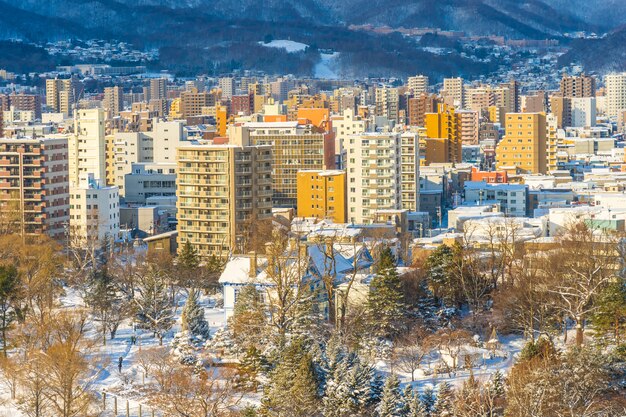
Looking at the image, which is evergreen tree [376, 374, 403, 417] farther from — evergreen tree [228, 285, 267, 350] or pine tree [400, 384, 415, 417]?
evergreen tree [228, 285, 267, 350]

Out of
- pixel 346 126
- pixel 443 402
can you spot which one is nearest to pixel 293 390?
pixel 443 402

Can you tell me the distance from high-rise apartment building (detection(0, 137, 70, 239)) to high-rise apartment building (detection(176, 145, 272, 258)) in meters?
2.95

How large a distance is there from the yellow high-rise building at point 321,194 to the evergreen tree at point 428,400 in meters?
14.7

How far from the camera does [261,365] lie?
49.6 ft

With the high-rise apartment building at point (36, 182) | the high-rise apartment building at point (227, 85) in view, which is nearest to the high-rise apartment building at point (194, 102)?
the high-rise apartment building at point (227, 85)

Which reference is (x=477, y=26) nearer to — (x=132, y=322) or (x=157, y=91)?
(x=157, y=91)

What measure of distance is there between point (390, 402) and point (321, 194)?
1547cm

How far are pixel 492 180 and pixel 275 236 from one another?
20.0 meters

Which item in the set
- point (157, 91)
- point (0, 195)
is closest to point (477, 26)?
point (157, 91)

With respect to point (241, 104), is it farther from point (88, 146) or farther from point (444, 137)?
point (88, 146)

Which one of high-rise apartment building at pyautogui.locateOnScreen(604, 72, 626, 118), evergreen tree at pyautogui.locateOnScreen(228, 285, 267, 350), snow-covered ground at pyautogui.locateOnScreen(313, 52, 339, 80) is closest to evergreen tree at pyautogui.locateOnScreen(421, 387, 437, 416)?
evergreen tree at pyautogui.locateOnScreen(228, 285, 267, 350)

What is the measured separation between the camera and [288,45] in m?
115

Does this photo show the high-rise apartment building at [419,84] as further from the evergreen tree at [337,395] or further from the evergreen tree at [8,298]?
the evergreen tree at [337,395]

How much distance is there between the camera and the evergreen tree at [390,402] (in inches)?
544
